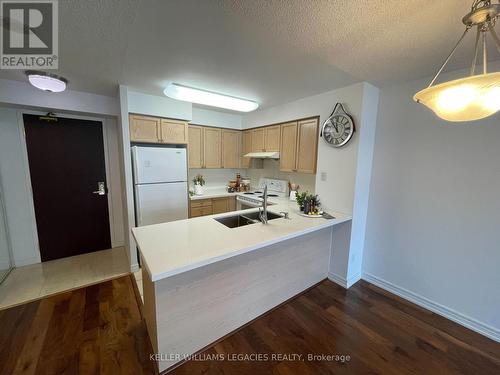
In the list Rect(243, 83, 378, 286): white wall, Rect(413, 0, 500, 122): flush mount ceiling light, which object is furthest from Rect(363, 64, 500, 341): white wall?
Rect(413, 0, 500, 122): flush mount ceiling light

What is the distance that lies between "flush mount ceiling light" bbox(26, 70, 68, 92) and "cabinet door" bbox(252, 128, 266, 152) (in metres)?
2.64

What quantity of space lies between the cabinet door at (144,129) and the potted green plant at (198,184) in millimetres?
1077

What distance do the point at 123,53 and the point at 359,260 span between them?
3.35 metres

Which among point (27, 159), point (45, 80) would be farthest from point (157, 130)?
point (27, 159)

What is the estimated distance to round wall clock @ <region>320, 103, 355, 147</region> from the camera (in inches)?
91.1

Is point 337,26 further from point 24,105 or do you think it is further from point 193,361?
point 24,105

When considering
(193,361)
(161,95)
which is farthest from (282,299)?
(161,95)

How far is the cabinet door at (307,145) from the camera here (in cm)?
280

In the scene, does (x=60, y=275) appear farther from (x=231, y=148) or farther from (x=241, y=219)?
(x=231, y=148)

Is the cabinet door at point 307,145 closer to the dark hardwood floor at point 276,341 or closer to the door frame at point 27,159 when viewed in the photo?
the dark hardwood floor at point 276,341

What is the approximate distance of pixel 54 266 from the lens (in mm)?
2908

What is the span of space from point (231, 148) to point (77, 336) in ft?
10.6

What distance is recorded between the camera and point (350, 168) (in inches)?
93.2

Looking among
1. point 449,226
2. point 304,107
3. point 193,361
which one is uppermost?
point 304,107
